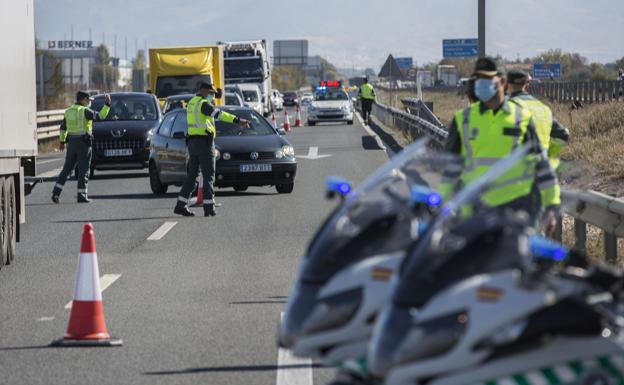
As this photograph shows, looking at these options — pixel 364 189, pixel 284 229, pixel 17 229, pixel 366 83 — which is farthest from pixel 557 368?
pixel 366 83

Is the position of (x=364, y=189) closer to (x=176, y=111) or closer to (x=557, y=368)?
(x=557, y=368)

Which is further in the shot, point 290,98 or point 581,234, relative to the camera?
point 290,98

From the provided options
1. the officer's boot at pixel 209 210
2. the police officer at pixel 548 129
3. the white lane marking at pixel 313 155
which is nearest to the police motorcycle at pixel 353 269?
the police officer at pixel 548 129

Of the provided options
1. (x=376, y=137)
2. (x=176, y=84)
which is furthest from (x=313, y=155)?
(x=176, y=84)

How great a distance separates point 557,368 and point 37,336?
595cm

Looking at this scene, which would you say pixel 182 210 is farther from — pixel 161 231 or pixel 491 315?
pixel 491 315

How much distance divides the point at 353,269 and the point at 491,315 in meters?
0.75

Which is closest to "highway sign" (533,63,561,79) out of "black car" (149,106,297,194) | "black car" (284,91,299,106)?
"black car" (284,91,299,106)

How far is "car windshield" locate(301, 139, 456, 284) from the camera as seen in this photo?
5.56 metres

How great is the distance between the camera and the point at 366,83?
52406mm

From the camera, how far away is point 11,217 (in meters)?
14.8

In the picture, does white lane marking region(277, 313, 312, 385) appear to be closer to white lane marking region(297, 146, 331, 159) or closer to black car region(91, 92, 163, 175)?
black car region(91, 92, 163, 175)

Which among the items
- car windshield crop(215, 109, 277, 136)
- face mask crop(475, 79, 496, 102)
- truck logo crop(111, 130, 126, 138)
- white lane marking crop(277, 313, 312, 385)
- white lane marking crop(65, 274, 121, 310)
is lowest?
white lane marking crop(65, 274, 121, 310)

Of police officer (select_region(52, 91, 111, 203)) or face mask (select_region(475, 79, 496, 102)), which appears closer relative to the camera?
face mask (select_region(475, 79, 496, 102))
